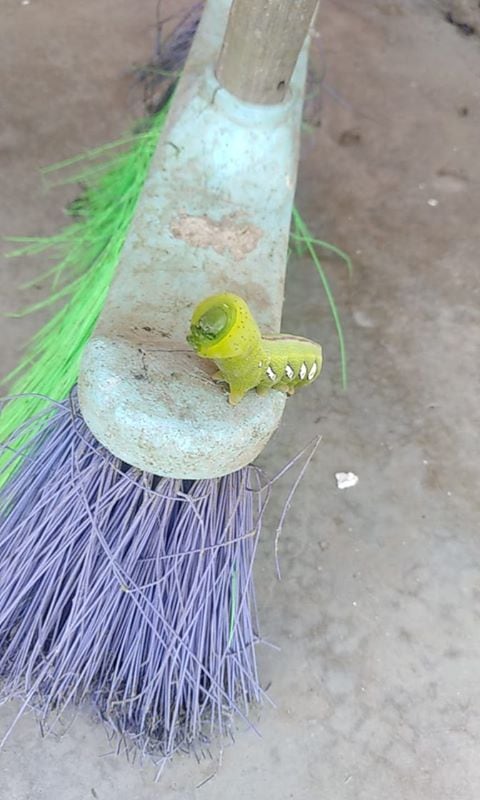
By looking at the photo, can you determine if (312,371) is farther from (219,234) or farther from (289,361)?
(219,234)

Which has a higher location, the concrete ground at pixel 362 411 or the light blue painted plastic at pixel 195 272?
the light blue painted plastic at pixel 195 272

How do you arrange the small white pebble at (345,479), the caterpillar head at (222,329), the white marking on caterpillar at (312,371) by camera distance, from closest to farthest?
the caterpillar head at (222,329), the white marking on caterpillar at (312,371), the small white pebble at (345,479)

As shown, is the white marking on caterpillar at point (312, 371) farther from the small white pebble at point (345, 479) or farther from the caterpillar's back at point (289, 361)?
the small white pebble at point (345, 479)

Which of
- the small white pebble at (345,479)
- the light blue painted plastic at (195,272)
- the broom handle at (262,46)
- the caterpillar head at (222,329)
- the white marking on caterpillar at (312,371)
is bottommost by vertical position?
the small white pebble at (345,479)

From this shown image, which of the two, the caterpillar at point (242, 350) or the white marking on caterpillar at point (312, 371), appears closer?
the caterpillar at point (242, 350)

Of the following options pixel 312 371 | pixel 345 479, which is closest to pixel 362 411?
pixel 345 479

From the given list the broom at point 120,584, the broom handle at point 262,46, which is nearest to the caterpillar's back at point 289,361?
the broom at point 120,584

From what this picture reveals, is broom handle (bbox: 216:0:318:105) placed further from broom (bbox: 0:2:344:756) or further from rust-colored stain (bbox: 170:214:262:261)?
broom (bbox: 0:2:344:756)
